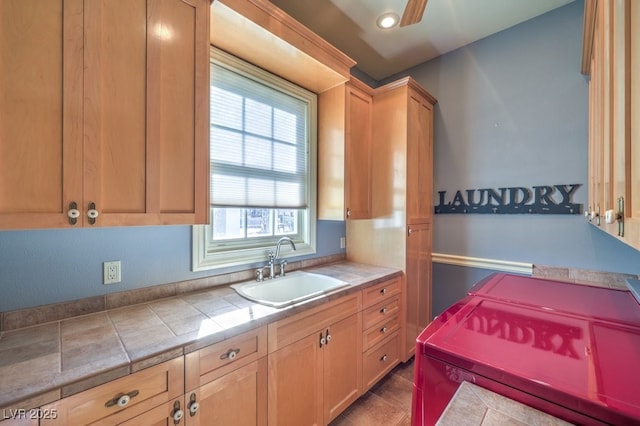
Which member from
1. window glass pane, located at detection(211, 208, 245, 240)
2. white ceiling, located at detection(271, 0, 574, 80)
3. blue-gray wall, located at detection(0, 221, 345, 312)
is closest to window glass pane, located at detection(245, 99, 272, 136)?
window glass pane, located at detection(211, 208, 245, 240)

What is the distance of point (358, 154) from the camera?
7.79ft

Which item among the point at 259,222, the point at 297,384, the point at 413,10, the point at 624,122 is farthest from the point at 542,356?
the point at 259,222

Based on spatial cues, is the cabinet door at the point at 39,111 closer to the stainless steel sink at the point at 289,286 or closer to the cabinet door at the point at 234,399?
the cabinet door at the point at 234,399

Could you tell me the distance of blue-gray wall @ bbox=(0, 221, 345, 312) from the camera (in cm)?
111

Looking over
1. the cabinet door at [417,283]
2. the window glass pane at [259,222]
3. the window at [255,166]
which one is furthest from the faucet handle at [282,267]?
the cabinet door at [417,283]

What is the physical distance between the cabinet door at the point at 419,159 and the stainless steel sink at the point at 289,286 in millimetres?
933

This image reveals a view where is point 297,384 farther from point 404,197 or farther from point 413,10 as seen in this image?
point 413,10

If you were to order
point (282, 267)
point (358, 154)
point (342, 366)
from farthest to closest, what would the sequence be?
point (358, 154), point (282, 267), point (342, 366)

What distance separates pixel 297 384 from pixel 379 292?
36.1 inches

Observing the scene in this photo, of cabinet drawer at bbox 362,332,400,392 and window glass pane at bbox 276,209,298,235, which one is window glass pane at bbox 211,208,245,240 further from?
cabinet drawer at bbox 362,332,400,392

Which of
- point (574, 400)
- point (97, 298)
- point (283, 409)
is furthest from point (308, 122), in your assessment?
point (574, 400)

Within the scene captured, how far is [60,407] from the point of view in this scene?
773 millimetres

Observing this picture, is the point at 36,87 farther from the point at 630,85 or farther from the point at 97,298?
the point at 630,85

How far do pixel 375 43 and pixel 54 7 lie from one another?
2.26m
